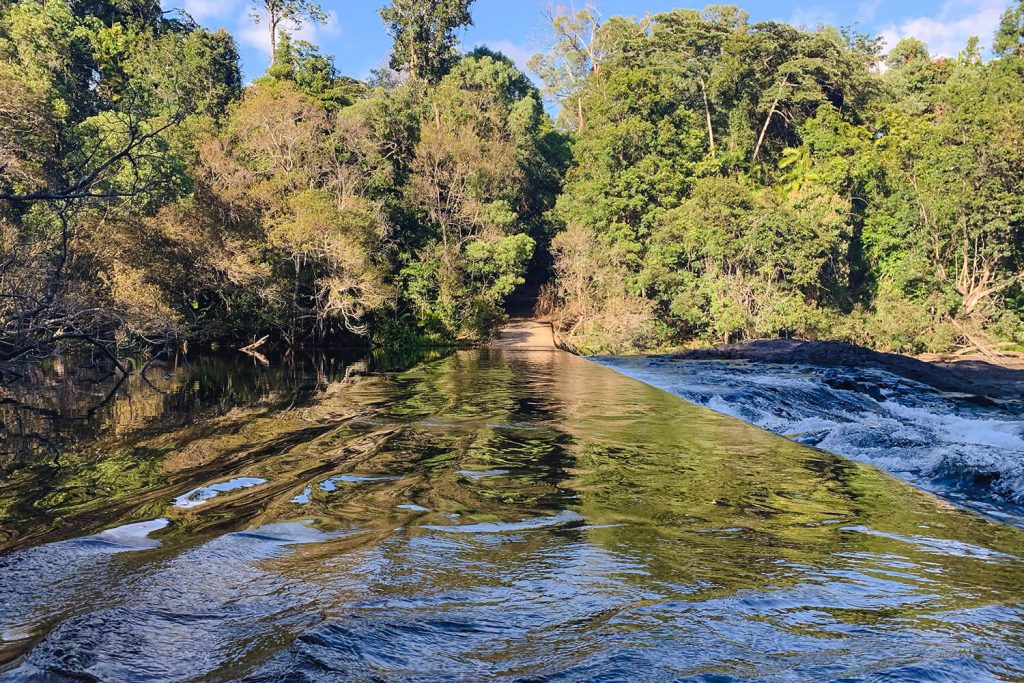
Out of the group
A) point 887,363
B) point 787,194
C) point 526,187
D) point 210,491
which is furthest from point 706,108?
point 210,491

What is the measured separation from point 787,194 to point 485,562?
26117 millimetres

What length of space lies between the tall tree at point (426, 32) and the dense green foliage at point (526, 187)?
0.11 m

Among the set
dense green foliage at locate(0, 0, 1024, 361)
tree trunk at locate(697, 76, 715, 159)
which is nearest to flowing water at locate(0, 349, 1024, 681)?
dense green foliage at locate(0, 0, 1024, 361)

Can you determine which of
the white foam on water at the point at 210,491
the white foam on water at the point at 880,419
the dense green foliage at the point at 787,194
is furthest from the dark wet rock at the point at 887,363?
the white foam on water at the point at 210,491

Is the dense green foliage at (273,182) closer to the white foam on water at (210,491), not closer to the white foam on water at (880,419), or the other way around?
the white foam on water at (210,491)

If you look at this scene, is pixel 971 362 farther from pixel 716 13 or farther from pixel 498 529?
pixel 716 13

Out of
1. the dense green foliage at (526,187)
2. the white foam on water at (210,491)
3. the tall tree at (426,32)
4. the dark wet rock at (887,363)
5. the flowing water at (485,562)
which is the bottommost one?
the flowing water at (485,562)

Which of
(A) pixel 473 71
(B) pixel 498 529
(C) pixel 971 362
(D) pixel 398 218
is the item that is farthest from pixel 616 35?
(B) pixel 498 529

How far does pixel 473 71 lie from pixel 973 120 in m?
19.8

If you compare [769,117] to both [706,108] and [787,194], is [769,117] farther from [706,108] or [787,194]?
[787,194]

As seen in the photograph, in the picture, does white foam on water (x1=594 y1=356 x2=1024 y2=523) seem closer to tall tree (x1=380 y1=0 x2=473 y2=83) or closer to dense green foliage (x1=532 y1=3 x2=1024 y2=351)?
dense green foliage (x1=532 y1=3 x2=1024 y2=351)

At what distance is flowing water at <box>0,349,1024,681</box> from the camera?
3652mm

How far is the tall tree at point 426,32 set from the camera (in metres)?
33.4

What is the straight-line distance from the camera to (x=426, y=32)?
34250 millimetres
